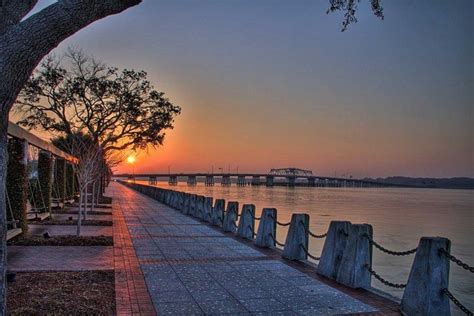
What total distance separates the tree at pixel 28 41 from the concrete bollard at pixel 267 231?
338 inches

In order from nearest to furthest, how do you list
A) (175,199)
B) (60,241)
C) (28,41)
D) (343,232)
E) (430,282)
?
(28,41)
(430,282)
(343,232)
(60,241)
(175,199)

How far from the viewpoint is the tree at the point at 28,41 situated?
463cm

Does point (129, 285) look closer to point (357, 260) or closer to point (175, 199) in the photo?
point (357, 260)

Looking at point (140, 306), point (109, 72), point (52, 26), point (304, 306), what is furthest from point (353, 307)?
point (109, 72)

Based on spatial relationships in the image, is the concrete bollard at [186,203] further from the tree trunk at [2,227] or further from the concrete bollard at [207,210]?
the tree trunk at [2,227]

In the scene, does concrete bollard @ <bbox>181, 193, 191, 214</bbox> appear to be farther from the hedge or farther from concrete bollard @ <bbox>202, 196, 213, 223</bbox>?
the hedge

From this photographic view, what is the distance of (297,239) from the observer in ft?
35.2

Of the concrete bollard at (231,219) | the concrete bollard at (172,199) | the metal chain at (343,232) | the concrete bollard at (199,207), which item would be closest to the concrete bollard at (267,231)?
the concrete bollard at (231,219)

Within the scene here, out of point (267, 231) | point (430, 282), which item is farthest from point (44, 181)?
point (430, 282)

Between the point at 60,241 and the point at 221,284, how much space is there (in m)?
6.20

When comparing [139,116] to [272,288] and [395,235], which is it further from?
[272,288]

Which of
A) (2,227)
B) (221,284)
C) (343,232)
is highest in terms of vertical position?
(2,227)

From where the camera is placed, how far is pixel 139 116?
31.6m

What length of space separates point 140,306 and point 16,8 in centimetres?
424
